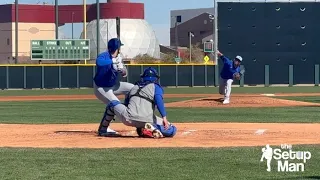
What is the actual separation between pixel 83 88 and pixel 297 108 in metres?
28.9

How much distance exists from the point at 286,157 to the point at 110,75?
432 cm

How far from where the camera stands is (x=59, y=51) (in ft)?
181

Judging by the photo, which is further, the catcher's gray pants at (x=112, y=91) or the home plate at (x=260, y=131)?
the home plate at (x=260, y=131)

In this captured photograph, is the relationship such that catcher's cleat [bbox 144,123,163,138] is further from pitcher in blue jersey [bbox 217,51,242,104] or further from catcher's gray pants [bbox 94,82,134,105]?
pitcher in blue jersey [bbox 217,51,242,104]

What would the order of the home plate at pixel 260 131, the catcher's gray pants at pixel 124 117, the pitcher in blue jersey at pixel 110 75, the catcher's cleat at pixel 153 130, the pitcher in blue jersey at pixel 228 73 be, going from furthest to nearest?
the pitcher in blue jersey at pixel 228 73, the home plate at pixel 260 131, the pitcher in blue jersey at pixel 110 75, the catcher's gray pants at pixel 124 117, the catcher's cleat at pixel 153 130

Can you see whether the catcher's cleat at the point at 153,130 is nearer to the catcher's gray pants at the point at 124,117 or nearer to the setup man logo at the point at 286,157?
the catcher's gray pants at the point at 124,117

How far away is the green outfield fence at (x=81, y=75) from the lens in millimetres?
50969

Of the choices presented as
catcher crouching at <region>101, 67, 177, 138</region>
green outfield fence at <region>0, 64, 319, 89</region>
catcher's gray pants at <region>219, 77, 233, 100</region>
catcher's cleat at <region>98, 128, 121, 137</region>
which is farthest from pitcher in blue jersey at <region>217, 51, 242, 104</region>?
green outfield fence at <region>0, 64, 319, 89</region>

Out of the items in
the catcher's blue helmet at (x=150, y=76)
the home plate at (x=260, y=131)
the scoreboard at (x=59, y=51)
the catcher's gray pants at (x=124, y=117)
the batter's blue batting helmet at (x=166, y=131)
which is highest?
the scoreboard at (x=59, y=51)

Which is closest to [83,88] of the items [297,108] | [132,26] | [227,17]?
[227,17]

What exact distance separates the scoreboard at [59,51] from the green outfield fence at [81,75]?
377 cm

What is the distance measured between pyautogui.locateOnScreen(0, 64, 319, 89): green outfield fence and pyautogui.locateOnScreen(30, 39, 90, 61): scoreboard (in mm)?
3765

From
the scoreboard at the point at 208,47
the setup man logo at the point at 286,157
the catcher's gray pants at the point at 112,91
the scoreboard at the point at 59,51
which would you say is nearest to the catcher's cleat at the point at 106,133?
the catcher's gray pants at the point at 112,91

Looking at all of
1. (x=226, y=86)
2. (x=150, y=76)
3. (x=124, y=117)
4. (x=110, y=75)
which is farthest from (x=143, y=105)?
(x=226, y=86)
